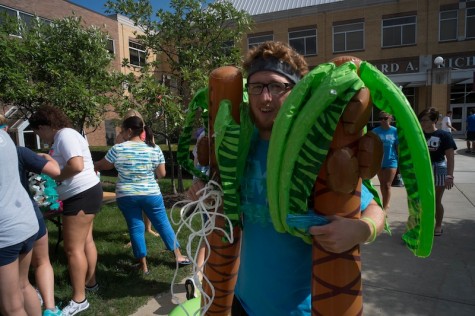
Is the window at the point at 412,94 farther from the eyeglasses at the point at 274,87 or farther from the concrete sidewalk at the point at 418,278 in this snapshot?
the eyeglasses at the point at 274,87

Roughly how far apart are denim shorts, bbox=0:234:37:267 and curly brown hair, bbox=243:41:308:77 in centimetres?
184

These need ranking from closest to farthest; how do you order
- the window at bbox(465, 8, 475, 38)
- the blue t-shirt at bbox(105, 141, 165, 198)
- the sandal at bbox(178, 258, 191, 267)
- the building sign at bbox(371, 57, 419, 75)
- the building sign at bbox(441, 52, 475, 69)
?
1. the blue t-shirt at bbox(105, 141, 165, 198)
2. the sandal at bbox(178, 258, 191, 267)
3. the window at bbox(465, 8, 475, 38)
4. the building sign at bbox(441, 52, 475, 69)
5. the building sign at bbox(371, 57, 419, 75)

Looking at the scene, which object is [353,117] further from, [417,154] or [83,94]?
[83,94]

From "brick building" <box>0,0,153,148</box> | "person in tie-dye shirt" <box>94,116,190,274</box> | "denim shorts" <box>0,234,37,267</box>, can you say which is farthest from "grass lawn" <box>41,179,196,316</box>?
"brick building" <box>0,0,153,148</box>

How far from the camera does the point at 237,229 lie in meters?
1.52

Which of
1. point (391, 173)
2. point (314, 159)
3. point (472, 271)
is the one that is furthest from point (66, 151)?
point (391, 173)

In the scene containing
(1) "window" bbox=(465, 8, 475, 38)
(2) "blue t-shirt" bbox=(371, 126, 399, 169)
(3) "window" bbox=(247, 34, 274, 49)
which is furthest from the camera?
(3) "window" bbox=(247, 34, 274, 49)

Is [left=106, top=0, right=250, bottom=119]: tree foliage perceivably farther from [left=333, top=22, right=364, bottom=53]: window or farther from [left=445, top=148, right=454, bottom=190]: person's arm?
[left=333, top=22, right=364, bottom=53]: window

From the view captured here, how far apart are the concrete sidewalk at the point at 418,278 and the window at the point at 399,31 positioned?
17391mm

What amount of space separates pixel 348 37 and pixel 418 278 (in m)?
19.6

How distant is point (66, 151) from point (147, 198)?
99cm

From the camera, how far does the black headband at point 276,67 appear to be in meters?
1.33

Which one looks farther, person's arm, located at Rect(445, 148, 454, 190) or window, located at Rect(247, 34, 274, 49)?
window, located at Rect(247, 34, 274, 49)

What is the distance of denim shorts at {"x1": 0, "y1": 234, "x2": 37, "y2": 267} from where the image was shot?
2092 millimetres
